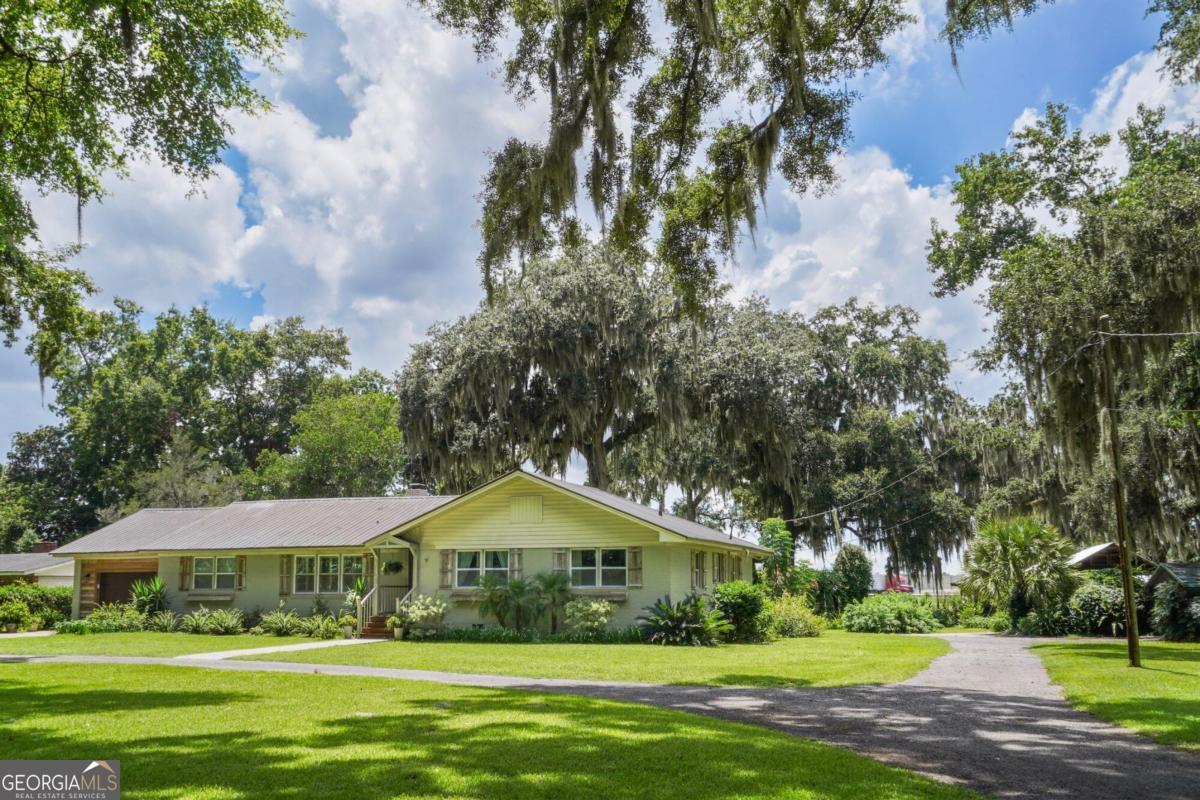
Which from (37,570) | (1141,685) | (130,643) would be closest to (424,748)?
(1141,685)

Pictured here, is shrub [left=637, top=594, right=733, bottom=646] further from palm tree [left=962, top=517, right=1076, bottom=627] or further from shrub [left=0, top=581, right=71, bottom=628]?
shrub [left=0, top=581, right=71, bottom=628]

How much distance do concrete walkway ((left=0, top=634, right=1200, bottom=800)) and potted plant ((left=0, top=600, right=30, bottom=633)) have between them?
16.7m

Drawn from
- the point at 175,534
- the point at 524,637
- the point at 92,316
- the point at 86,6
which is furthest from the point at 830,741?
the point at 175,534

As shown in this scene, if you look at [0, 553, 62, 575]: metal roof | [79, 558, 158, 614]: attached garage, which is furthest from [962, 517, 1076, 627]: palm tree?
[0, 553, 62, 575]: metal roof

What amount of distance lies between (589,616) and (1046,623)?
519 inches

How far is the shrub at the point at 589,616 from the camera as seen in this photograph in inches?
834

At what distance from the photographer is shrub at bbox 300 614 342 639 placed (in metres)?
22.7

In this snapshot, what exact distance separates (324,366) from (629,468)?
22.7 meters

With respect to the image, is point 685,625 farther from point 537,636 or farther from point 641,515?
point 537,636

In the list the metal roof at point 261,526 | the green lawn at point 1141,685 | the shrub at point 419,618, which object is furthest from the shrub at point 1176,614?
the metal roof at point 261,526

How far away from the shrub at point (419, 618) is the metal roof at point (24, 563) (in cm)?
1832

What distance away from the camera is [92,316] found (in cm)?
1645

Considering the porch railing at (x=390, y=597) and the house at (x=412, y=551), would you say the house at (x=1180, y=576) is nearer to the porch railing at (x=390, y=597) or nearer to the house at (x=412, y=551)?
the house at (x=412, y=551)

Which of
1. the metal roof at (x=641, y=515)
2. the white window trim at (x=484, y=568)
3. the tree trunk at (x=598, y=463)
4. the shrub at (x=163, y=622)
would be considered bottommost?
the shrub at (x=163, y=622)
